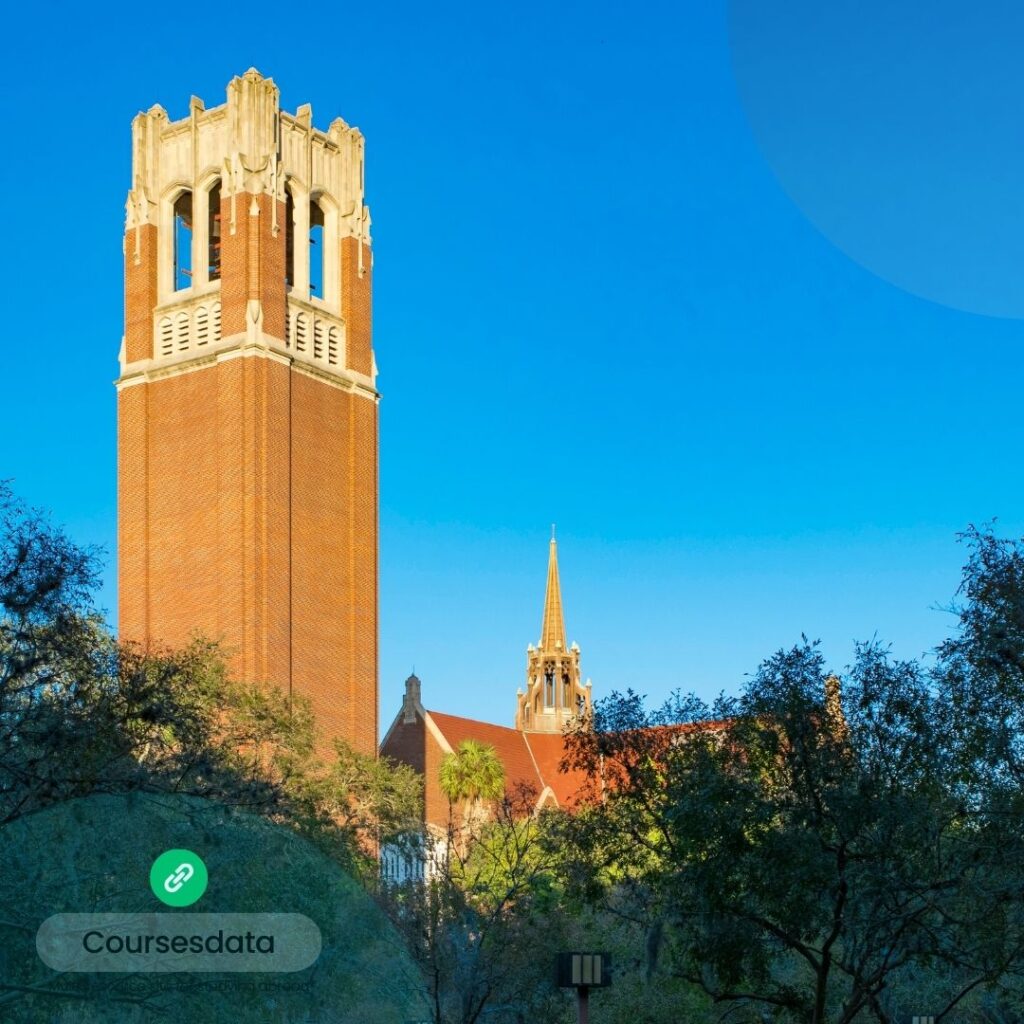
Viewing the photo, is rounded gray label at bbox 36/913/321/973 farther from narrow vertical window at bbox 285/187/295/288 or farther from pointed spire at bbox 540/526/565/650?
pointed spire at bbox 540/526/565/650

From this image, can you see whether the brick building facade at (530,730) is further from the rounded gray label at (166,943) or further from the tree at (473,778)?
the rounded gray label at (166,943)

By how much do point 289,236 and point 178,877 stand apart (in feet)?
178

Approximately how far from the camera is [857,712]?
27016 mm

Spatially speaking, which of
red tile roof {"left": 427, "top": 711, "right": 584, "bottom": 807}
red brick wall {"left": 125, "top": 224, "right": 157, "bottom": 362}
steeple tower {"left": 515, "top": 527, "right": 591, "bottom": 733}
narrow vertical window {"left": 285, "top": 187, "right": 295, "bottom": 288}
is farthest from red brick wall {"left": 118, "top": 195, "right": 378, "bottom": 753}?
steeple tower {"left": 515, "top": 527, "right": 591, "bottom": 733}

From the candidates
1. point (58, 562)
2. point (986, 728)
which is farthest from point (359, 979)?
point (986, 728)

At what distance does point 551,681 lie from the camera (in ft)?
376

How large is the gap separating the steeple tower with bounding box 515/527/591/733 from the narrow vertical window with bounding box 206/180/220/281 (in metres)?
44.8

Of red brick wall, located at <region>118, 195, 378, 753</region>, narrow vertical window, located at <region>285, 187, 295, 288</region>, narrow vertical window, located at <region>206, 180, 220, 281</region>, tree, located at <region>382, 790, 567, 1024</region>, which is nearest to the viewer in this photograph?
tree, located at <region>382, 790, 567, 1024</region>

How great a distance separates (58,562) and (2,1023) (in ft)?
20.1

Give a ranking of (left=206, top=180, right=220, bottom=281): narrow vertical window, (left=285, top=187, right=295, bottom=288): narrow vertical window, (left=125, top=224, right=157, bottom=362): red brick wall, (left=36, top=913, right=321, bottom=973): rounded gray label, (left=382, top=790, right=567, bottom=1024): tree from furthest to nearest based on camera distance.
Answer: (left=285, top=187, right=295, bottom=288): narrow vertical window → (left=206, top=180, right=220, bottom=281): narrow vertical window → (left=125, top=224, right=157, bottom=362): red brick wall → (left=382, top=790, right=567, bottom=1024): tree → (left=36, top=913, right=321, bottom=973): rounded gray label

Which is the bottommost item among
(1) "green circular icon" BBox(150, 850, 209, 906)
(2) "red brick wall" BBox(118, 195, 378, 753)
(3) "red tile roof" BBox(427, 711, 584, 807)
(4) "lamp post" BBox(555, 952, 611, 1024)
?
(4) "lamp post" BBox(555, 952, 611, 1024)

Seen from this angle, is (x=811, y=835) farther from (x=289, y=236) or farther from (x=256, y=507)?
(x=289, y=236)

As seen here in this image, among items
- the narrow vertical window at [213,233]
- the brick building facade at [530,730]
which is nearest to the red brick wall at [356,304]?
the narrow vertical window at [213,233]

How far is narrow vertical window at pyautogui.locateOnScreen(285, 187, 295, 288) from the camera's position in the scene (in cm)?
7550
